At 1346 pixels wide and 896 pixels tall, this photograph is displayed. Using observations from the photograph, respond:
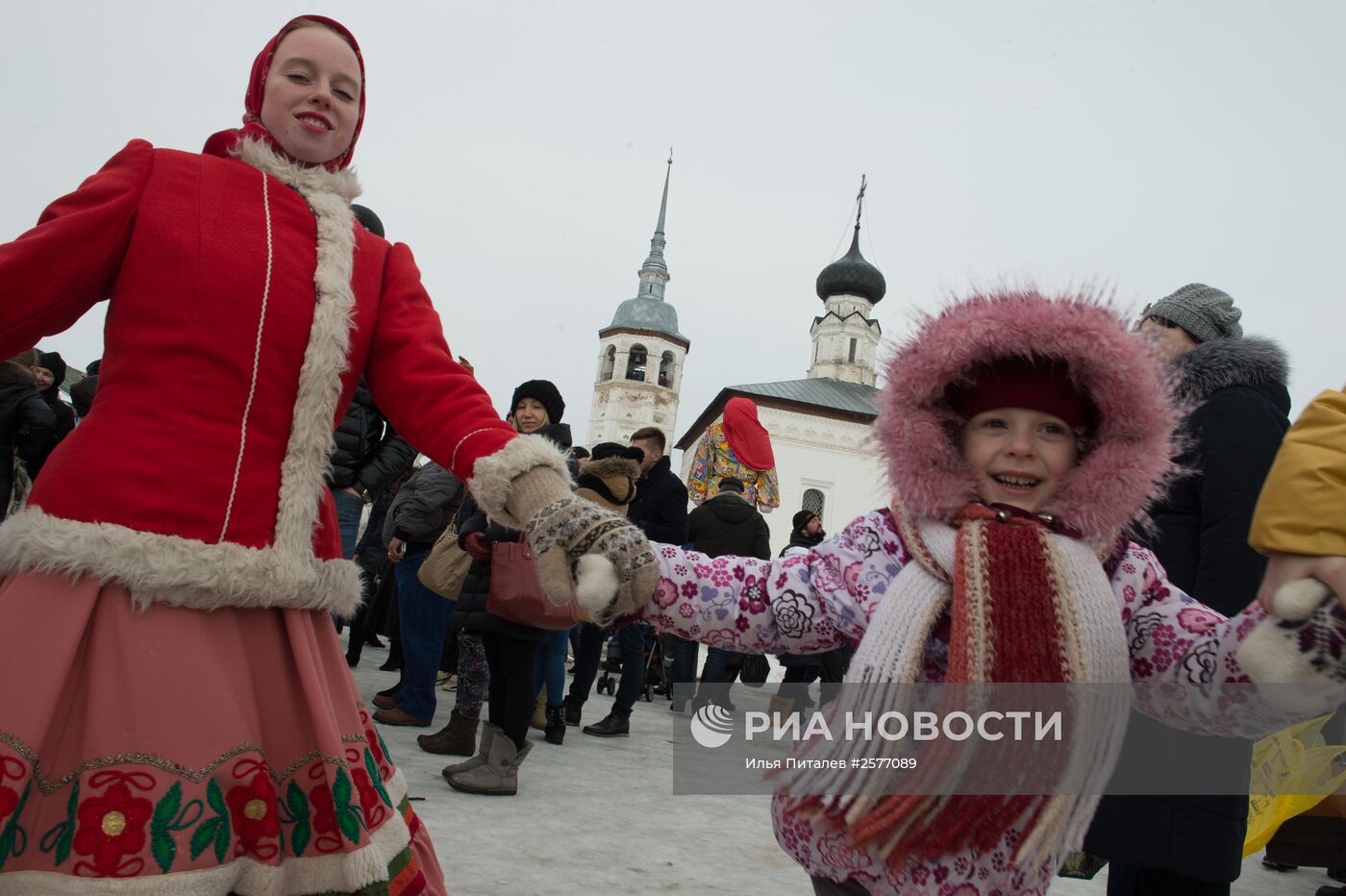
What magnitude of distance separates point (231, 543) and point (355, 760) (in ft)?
1.40

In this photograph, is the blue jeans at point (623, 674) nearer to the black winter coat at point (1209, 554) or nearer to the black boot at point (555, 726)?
the black boot at point (555, 726)

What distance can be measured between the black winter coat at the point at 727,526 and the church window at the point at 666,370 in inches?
2074

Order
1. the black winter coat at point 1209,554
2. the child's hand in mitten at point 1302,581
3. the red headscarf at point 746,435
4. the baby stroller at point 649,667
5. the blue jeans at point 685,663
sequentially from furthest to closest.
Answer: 1. the baby stroller at point 649,667
2. the blue jeans at point 685,663
3. the red headscarf at point 746,435
4. the black winter coat at point 1209,554
5. the child's hand in mitten at point 1302,581

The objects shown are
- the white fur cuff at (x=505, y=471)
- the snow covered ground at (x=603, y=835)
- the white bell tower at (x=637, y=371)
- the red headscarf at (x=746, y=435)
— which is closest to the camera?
the white fur cuff at (x=505, y=471)

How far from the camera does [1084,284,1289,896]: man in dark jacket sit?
2.39 metres

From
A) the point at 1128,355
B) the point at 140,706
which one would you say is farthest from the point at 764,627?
the point at 140,706

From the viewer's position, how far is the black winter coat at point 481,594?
13.3 feet

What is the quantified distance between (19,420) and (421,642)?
2.81 meters

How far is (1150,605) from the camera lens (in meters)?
1.83

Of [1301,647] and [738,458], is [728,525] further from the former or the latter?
[1301,647]

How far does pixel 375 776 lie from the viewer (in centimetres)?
165

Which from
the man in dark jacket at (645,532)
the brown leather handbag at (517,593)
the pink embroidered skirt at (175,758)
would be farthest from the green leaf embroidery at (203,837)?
the man in dark jacket at (645,532)

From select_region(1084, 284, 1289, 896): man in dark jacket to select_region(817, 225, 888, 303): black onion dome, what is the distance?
49489mm

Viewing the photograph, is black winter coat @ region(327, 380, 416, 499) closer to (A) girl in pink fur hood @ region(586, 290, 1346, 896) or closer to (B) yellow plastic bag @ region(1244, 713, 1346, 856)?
(A) girl in pink fur hood @ region(586, 290, 1346, 896)
